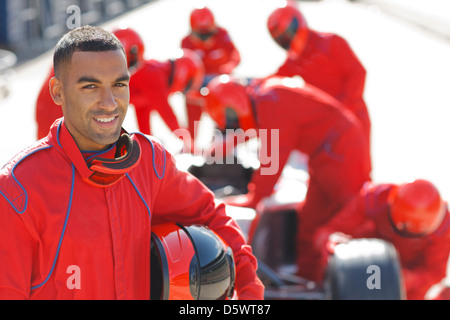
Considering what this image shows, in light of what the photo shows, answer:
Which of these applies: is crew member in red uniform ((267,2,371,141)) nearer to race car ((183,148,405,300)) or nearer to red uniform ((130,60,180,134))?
race car ((183,148,405,300))

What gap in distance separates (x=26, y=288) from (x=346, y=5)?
21.0m

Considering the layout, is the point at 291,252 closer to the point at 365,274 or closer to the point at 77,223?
the point at 365,274

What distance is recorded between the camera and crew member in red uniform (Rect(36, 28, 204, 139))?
4812 mm

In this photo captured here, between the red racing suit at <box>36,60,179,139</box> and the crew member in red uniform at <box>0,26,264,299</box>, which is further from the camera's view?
the red racing suit at <box>36,60,179,139</box>

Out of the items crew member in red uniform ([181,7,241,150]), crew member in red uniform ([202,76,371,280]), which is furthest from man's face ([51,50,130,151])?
crew member in red uniform ([181,7,241,150])

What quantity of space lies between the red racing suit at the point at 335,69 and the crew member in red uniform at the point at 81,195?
398 cm

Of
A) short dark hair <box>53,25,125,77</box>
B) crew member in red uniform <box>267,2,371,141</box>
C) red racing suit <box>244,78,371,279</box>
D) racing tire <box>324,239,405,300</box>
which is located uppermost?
short dark hair <box>53,25,125,77</box>

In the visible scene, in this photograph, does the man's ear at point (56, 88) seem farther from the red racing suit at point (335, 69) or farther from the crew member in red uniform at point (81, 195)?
the red racing suit at point (335, 69)

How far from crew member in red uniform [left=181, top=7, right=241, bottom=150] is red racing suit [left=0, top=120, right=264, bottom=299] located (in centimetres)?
577

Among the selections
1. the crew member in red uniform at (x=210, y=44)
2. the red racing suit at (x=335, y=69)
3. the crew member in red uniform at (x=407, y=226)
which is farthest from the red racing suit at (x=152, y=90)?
the crew member in red uniform at (x=210, y=44)

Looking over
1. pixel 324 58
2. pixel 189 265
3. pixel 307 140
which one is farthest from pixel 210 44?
pixel 189 265

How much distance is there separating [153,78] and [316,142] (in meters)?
1.73

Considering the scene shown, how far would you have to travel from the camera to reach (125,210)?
5.40 feet
